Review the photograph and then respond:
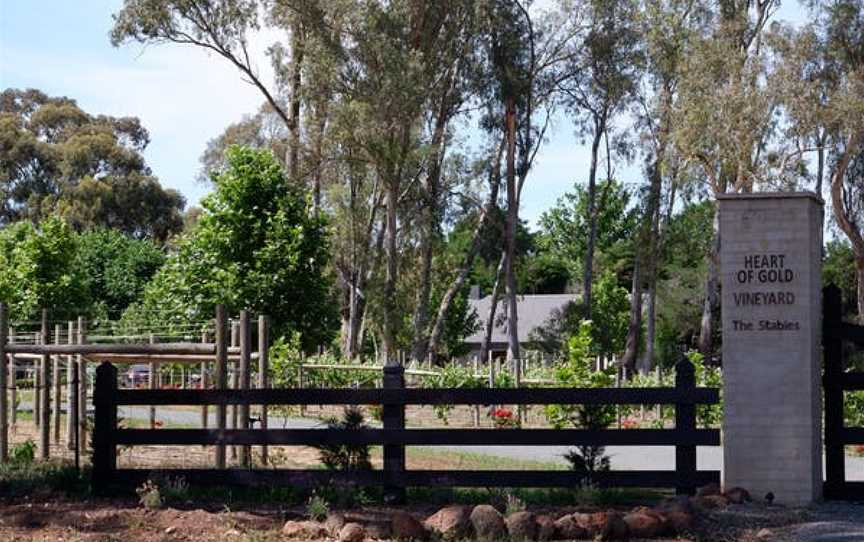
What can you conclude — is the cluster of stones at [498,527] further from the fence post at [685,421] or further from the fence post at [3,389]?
the fence post at [3,389]

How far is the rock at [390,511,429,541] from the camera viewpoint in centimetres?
959

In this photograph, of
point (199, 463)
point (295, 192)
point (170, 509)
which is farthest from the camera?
point (295, 192)

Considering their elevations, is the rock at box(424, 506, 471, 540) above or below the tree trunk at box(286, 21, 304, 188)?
below

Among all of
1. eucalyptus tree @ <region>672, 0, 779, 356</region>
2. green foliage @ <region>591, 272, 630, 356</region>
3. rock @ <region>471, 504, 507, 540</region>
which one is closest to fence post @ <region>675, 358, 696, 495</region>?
Result: rock @ <region>471, 504, 507, 540</region>

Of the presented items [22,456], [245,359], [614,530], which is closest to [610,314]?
[245,359]

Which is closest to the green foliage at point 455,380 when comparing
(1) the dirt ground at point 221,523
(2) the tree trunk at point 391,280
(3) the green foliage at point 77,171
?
(2) the tree trunk at point 391,280

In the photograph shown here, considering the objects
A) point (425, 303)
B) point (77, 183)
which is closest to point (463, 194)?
point (425, 303)

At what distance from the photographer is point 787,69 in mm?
46000

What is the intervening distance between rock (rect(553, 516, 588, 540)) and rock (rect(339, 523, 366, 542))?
1459mm

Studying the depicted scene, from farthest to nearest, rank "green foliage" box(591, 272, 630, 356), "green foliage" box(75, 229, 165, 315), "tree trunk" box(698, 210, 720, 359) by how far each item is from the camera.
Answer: "green foliage" box(75, 229, 165, 315) → "green foliage" box(591, 272, 630, 356) → "tree trunk" box(698, 210, 720, 359)

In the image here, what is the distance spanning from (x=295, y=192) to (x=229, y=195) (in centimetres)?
324

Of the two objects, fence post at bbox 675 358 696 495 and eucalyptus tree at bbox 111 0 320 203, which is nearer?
fence post at bbox 675 358 696 495

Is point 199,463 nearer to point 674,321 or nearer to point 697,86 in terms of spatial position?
point 697,86

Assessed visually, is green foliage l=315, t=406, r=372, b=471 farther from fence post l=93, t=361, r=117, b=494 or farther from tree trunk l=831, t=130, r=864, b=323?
tree trunk l=831, t=130, r=864, b=323
